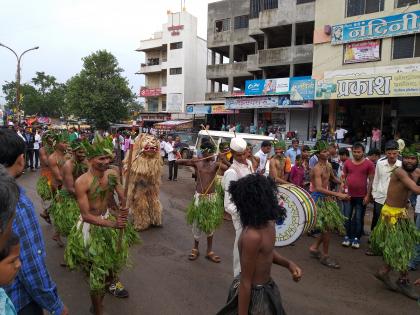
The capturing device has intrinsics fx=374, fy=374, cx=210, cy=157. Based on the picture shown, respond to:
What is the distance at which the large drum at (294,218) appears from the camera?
4.79 meters

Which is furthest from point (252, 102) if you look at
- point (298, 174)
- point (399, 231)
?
point (399, 231)

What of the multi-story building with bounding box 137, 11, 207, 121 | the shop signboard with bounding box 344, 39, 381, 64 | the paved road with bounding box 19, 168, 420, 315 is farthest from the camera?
the multi-story building with bounding box 137, 11, 207, 121

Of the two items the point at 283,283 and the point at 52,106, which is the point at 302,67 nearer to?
the point at 283,283

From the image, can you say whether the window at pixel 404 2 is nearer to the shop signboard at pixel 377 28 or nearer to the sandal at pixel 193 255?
the shop signboard at pixel 377 28

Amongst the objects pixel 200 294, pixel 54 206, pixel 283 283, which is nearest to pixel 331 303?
pixel 283 283

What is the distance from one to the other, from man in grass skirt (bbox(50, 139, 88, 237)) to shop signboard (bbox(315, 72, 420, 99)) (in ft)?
58.6

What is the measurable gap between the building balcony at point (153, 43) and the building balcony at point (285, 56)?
67.5 ft

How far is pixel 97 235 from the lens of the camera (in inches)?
158

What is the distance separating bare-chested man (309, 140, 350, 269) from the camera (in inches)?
238

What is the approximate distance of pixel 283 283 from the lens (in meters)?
5.30

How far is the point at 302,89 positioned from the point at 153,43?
92.6 feet

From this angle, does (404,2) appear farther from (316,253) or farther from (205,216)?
(205,216)

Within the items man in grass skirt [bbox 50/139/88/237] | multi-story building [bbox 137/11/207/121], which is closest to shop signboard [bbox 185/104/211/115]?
multi-story building [bbox 137/11/207/121]

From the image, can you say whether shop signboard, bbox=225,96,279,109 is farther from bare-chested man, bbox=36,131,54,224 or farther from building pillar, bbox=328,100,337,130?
bare-chested man, bbox=36,131,54,224
